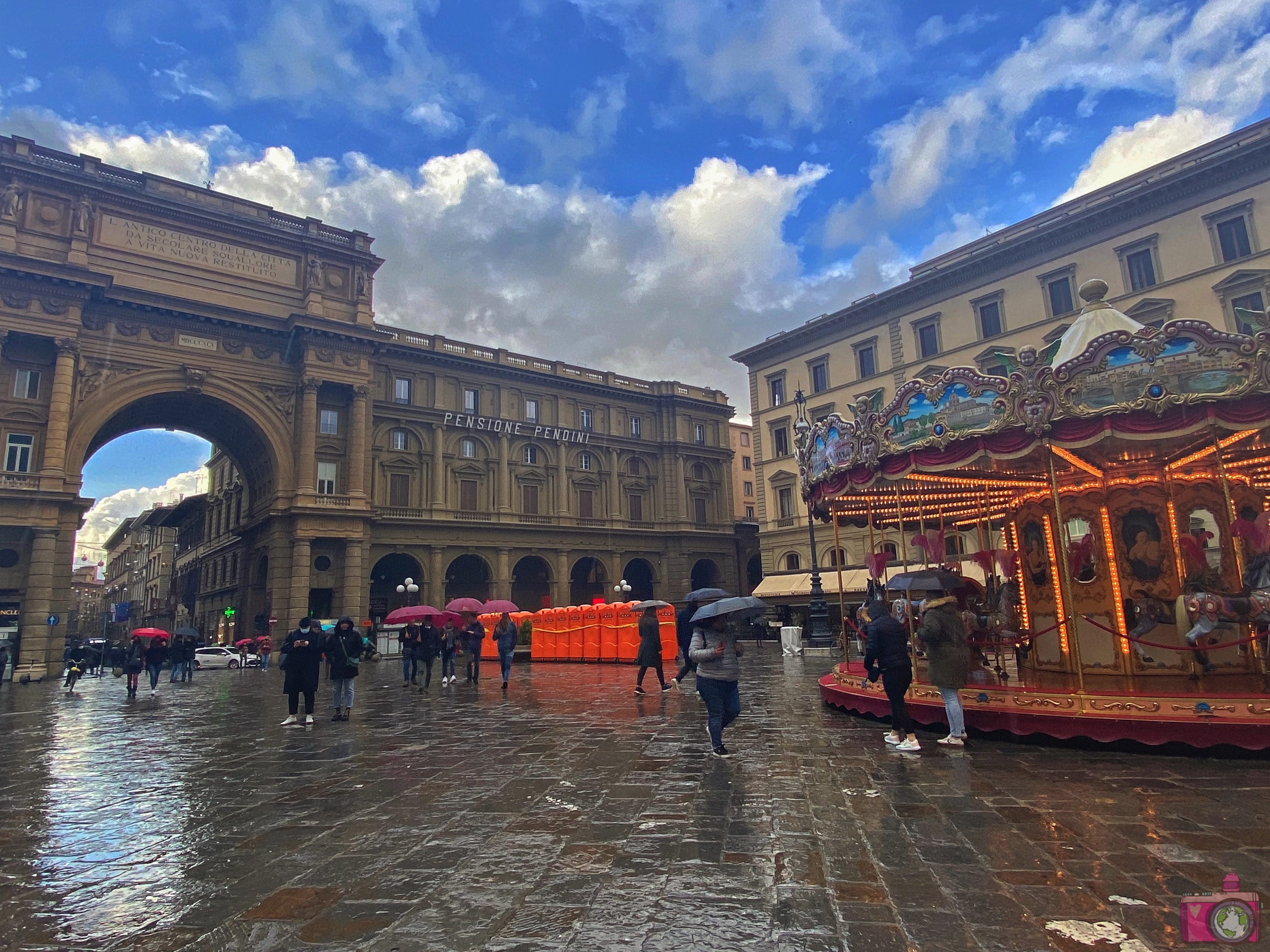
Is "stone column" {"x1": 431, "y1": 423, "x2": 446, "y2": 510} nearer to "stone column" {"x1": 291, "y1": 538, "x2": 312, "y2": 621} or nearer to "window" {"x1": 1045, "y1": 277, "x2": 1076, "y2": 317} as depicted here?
"stone column" {"x1": 291, "y1": 538, "x2": 312, "y2": 621}

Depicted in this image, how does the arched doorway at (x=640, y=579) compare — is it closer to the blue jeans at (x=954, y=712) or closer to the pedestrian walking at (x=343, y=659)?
the pedestrian walking at (x=343, y=659)

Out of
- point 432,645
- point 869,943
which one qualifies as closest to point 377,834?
point 869,943

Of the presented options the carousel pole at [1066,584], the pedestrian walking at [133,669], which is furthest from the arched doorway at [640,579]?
the carousel pole at [1066,584]

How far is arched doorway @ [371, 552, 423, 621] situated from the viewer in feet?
129

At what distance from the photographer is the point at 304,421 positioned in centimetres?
3472

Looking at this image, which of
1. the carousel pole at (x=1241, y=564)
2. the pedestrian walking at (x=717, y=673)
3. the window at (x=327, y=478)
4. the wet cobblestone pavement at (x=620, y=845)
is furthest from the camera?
the window at (x=327, y=478)

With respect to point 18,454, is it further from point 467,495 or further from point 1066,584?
point 1066,584

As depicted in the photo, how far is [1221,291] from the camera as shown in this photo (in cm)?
2572

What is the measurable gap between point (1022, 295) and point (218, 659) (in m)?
38.7

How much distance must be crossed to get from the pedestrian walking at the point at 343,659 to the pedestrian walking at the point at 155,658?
10.2 m

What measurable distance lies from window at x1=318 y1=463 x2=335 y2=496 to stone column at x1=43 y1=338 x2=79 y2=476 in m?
9.75

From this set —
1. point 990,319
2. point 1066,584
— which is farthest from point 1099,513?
point 990,319

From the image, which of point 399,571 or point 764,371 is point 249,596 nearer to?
point 399,571

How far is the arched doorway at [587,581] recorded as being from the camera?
45594mm
